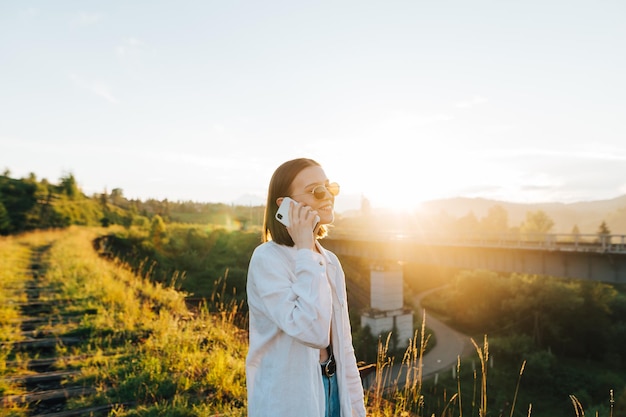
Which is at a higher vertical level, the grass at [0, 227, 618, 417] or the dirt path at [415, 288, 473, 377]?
the grass at [0, 227, 618, 417]

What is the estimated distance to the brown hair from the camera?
219 cm

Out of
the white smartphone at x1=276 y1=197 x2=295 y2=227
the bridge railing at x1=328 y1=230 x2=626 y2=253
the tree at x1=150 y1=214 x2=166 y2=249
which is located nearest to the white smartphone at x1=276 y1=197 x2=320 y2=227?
the white smartphone at x1=276 y1=197 x2=295 y2=227

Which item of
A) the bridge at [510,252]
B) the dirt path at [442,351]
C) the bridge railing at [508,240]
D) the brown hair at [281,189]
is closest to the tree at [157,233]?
the bridge railing at [508,240]

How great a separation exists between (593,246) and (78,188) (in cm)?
5023

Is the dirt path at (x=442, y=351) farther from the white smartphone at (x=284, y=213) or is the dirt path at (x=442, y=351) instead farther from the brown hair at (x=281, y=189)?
the white smartphone at (x=284, y=213)

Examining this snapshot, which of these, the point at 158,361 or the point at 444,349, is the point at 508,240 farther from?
the point at 158,361

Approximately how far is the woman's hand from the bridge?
2164 centimetres

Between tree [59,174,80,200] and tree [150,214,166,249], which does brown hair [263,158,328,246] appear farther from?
tree [59,174,80,200]

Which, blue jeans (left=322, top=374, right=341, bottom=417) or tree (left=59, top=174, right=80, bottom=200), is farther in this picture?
tree (left=59, top=174, right=80, bottom=200)

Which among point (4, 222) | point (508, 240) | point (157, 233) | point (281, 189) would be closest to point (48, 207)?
point (4, 222)

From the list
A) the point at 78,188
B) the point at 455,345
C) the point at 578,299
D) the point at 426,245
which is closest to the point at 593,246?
the point at 426,245

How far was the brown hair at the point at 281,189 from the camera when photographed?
2193 millimetres

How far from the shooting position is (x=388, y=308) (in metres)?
34.9

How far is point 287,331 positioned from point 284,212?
59cm
